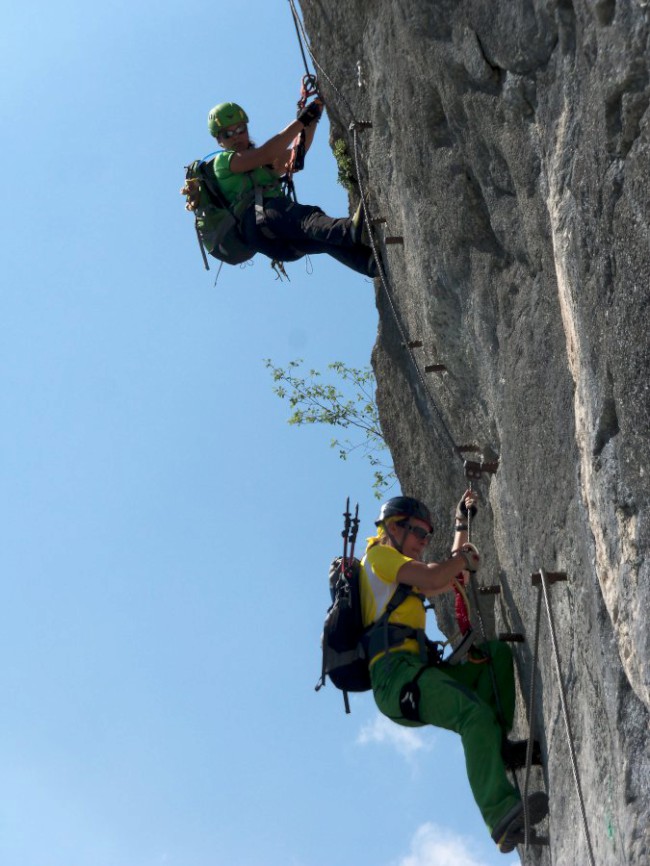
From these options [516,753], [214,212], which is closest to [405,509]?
[516,753]

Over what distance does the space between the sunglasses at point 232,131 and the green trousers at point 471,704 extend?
4.87m

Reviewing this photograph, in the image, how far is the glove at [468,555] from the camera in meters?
7.71

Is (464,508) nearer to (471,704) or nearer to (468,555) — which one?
(468,555)

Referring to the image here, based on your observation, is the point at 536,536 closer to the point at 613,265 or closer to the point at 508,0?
the point at 613,265

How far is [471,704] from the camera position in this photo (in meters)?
7.14

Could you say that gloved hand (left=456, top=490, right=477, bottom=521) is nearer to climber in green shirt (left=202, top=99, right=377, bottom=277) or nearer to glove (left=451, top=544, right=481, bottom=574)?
glove (left=451, top=544, right=481, bottom=574)

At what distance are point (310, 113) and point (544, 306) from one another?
14.5ft

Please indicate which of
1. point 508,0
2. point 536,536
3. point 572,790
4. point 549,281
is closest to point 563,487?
point 536,536

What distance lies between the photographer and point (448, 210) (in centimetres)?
790

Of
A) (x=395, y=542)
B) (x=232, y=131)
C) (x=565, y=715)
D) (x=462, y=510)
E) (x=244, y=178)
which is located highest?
(x=232, y=131)

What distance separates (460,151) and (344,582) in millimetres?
2682

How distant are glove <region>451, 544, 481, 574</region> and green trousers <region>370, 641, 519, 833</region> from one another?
21.7 inches

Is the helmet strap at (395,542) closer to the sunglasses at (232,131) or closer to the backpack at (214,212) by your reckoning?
the backpack at (214,212)

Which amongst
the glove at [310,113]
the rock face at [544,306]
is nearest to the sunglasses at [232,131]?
the glove at [310,113]
